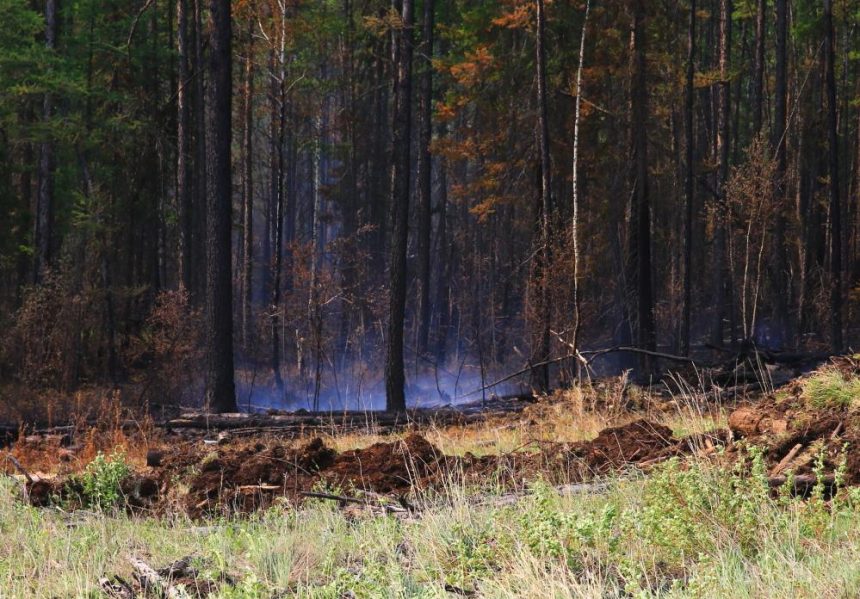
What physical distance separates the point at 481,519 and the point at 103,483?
10.8 ft

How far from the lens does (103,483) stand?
7156 millimetres

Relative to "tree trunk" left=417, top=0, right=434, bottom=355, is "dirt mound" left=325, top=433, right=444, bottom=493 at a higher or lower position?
lower

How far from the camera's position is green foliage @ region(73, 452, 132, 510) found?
713 centimetres

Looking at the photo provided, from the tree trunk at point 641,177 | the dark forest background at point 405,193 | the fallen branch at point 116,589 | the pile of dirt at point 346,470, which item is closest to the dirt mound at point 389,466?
the pile of dirt at point 346,470

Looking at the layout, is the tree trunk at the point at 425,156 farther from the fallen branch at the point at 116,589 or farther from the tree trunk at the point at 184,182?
the fallen branch at the point at 116,589

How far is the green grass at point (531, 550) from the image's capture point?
407cm

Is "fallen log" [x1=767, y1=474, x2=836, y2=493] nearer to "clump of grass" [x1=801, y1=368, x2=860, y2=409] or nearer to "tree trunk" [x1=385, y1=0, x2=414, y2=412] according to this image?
"clump of grass" [x1=801, y1=368, x2=860, y2=409]

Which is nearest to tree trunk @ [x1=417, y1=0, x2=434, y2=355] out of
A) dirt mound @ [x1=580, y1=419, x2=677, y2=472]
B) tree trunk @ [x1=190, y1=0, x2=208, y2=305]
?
tree trunk @ [x1=190, y1=0, x2=208, y2=305]

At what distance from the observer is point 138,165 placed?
82.6 feet

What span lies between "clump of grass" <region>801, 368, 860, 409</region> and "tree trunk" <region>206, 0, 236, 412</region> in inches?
389

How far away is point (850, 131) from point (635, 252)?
21.9 metres

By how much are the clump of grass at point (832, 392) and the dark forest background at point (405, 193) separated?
7.00 m

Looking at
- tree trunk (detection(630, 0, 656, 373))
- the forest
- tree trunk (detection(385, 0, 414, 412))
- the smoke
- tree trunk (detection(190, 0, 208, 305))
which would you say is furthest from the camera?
tree trunk (detection(190, 0, 208, 305))

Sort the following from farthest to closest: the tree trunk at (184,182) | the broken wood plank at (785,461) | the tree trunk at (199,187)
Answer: the tree trunk at (199,187) → the tree trunk at (184,182) → the broken wood plank at (785,461)
